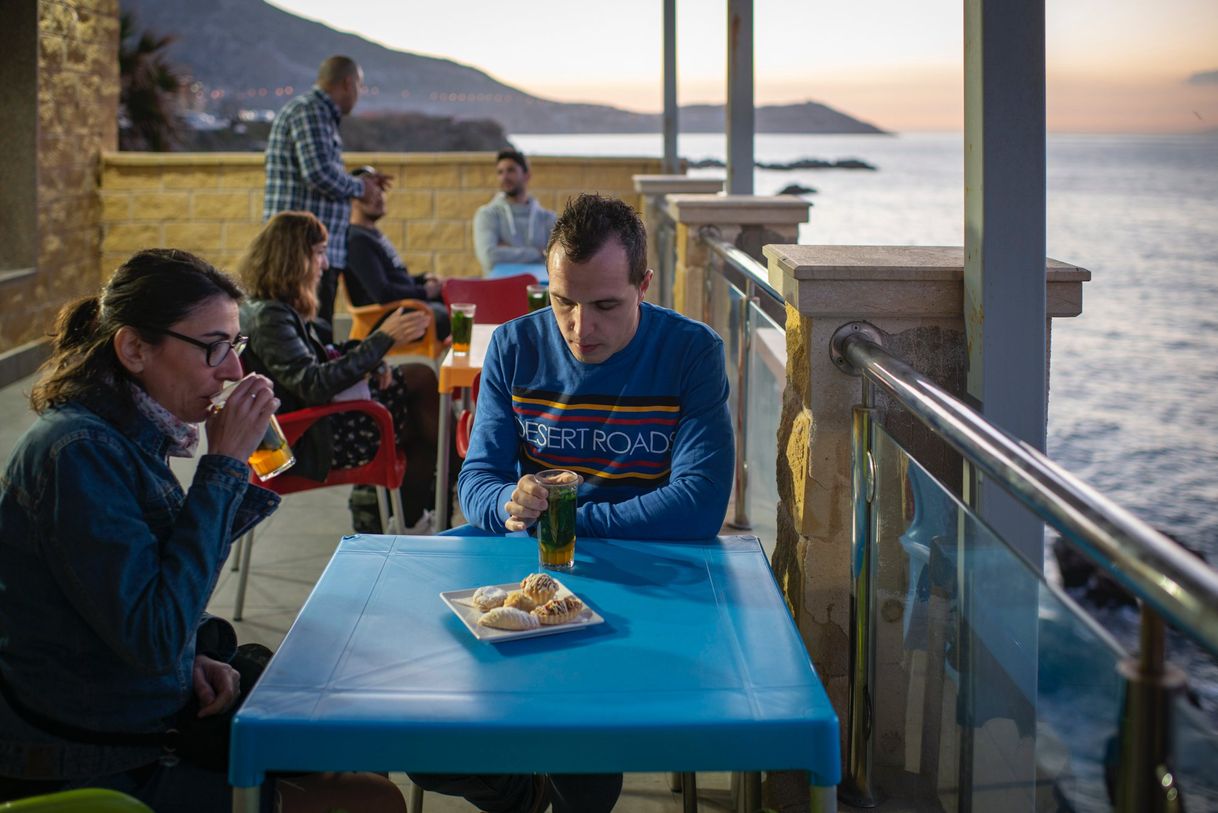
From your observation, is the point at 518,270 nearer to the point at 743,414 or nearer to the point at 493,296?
the point at 493,296

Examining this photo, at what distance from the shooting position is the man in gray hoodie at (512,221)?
7.00 m

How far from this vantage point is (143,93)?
10898 mm

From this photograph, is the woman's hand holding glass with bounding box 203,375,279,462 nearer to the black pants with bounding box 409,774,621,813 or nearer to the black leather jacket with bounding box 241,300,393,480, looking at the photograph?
the black pants with bounding box 409,774,621,813

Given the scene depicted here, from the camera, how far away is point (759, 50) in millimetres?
5559

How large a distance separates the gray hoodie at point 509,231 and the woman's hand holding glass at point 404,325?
298 centimetres

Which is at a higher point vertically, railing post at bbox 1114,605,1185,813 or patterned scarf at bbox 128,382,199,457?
patterned scarf at bbox 128,382,199,457

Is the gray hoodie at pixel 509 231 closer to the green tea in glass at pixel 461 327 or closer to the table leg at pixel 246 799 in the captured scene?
the green tea in glass at pixel 461 327

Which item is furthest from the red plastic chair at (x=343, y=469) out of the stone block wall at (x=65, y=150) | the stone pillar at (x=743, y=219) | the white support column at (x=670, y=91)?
the white support column at (x=670, y=91)

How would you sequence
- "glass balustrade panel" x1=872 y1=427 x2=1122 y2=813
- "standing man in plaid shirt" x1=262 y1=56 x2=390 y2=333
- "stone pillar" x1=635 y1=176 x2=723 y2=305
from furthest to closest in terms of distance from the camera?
1. "stone pillar" x1=635 y1=176 x2=723 y2=305
2. "standing man in plaid shirt" x1=262 y1=56 x2=390 y2=333
3. "glass balustrade panel" x1=872 y1=427 x2=1122 y2=813

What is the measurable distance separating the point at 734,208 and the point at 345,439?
1853 mm

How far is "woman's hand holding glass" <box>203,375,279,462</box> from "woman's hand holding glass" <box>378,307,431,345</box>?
1966 millimetres

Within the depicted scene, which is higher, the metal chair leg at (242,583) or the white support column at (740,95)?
the white support column at (740,95)

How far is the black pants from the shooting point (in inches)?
80.4

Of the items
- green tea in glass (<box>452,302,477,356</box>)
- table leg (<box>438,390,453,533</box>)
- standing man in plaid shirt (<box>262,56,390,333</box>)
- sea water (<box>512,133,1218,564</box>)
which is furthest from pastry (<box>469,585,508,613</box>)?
sea water (<box>512,133,1218,564</box>)
